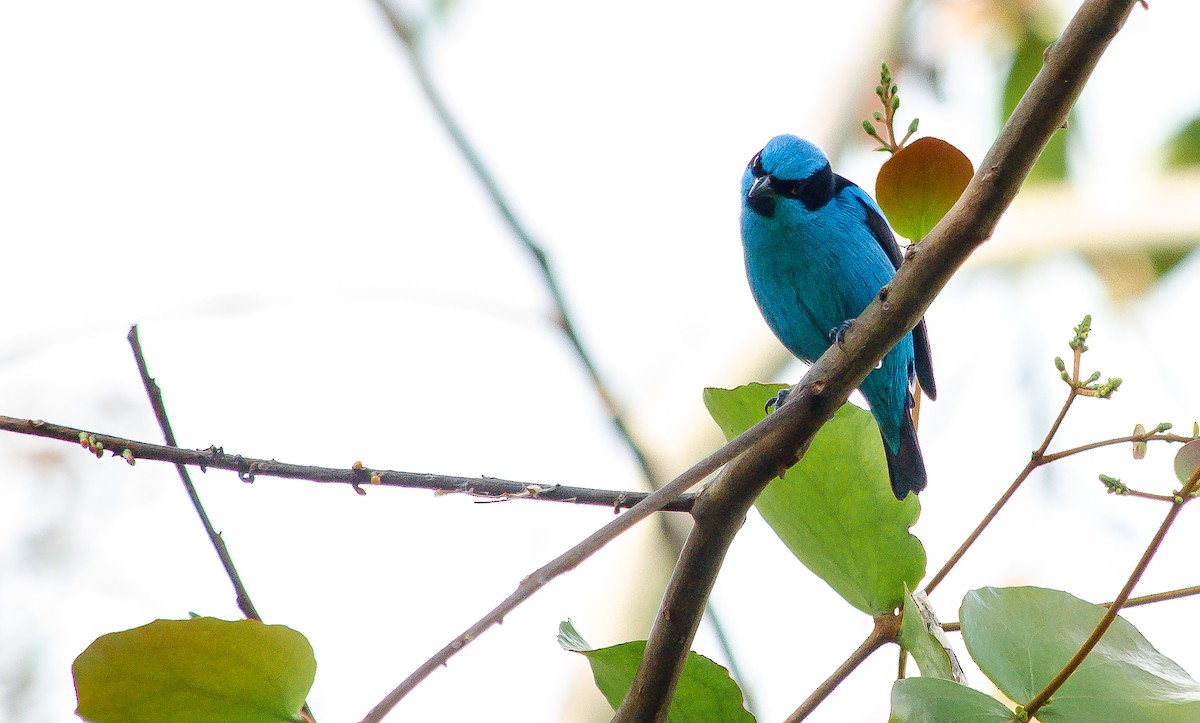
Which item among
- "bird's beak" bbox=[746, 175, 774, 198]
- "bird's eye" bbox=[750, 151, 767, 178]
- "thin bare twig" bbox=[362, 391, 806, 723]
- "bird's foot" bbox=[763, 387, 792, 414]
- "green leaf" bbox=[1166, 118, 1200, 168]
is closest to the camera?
"thin bare twig" bbox=[362, 391, 806, 723]

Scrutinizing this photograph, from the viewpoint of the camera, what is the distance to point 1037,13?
442 cm

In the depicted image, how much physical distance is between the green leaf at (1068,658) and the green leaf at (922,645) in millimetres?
35

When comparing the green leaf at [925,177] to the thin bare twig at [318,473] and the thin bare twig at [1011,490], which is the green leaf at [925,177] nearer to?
the thin bare twig at [1011,490]

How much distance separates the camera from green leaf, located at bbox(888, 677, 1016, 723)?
42.6 inches

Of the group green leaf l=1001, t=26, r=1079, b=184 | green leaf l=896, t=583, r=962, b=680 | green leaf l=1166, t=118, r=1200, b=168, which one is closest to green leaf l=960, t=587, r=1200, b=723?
green leaf l=896, t=583, r=962, b=680

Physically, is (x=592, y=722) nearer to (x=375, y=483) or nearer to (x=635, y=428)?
(x=635, y=428)

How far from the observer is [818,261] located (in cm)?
296

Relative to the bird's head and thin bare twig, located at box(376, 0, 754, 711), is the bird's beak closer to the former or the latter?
the bird's head

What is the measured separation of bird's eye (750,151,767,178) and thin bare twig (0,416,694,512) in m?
2.22

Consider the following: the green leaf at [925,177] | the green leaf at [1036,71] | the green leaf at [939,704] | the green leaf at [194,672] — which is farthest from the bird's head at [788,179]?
the green leaf at [194,672]

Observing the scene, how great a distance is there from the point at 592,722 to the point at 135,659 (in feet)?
5.37

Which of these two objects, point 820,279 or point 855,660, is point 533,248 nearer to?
point 820,279

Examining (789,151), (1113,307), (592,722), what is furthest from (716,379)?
(1113,307)

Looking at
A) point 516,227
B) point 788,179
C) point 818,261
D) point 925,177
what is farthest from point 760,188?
point 925,177
